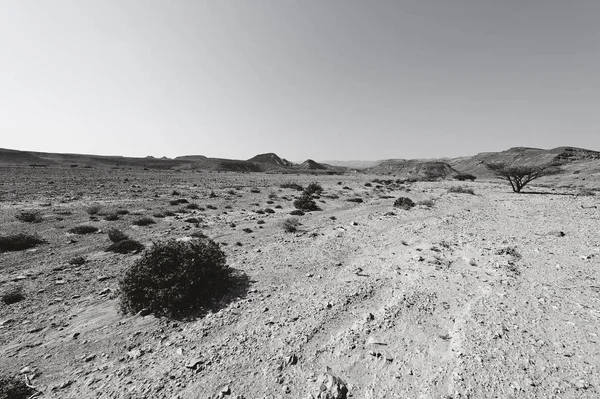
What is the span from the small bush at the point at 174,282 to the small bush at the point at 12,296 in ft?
8.71

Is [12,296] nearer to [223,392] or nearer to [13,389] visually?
[13,389]

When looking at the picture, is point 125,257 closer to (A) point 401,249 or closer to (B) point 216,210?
(B) point 216,210

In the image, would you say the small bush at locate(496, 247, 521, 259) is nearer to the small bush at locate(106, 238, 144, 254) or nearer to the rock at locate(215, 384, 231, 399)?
the rock at locate(215, 384, 231, 399)

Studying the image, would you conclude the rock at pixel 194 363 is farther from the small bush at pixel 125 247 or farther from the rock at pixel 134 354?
the small bush at pixel 125 247

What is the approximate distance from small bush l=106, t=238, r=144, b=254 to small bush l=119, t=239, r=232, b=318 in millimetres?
3697

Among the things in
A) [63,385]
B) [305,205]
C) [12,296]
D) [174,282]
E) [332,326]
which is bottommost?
[63,385]

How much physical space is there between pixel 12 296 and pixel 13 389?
384 centimetres

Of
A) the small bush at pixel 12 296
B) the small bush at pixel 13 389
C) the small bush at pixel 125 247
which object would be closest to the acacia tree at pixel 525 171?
the small bush at pixel 125 247

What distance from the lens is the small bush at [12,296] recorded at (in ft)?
20.2

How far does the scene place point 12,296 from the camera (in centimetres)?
624

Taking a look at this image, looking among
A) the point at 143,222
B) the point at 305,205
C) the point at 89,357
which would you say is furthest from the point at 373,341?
the point at 305,205

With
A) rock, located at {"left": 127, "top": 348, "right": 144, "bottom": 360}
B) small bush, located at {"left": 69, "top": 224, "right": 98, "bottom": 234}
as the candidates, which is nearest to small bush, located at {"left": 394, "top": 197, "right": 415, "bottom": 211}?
rock, located at {"left": 127, "top": 348, "right": 144, "bottom": 360}

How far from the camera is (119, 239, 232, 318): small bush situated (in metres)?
5.88

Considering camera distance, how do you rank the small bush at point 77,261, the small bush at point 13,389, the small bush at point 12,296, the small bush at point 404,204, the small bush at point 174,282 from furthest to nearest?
the small bush at point 404,204
the small bush at point 77,261
the small bush at point 12,296
the small bush at point 174,282
the small bush at point 13,389
